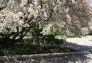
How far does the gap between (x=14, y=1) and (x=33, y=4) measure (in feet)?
2.76

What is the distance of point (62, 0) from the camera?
9.62m

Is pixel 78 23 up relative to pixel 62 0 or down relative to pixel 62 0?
down

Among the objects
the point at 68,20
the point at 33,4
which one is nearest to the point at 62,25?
the point at 68,20

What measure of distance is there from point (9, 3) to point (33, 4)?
105cm

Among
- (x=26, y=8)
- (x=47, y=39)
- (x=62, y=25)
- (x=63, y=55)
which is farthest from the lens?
(x=47, y=39)

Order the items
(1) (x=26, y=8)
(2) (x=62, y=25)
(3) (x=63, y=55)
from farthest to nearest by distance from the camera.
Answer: (3) (x=63, y=55), (2) (x=62, y=25), (1) (x=26, y=8)

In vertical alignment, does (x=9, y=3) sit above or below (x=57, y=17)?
above

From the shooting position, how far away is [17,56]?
987 cm

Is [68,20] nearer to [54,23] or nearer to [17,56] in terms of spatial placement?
[54,23]

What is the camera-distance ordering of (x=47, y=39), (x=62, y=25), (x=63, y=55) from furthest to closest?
(x=47, y=39) < (x=63, y=55) < (x=62, y=25)

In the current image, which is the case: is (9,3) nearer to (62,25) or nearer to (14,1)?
(14,1)

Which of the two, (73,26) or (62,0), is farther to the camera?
(73,26)

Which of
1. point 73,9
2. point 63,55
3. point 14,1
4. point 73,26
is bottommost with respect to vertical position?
point 63,55

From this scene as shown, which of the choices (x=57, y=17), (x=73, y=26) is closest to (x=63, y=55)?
(x=73, y=26)
